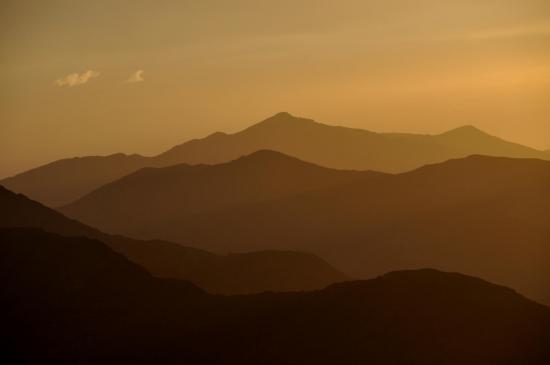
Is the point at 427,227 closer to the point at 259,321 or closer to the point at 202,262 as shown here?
the point at 202,262

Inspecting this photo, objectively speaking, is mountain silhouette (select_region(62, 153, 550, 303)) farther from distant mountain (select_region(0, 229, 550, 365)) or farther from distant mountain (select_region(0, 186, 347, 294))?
distant mountain (select_region(0, 229, 550, 365))

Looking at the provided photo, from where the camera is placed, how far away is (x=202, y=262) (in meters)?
96.0

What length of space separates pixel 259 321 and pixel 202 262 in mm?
40044

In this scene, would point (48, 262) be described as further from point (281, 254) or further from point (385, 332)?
point (281, 254)

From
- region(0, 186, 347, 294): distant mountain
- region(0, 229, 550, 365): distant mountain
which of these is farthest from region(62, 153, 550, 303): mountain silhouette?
region(0, 229, 550, 365): distant mountain

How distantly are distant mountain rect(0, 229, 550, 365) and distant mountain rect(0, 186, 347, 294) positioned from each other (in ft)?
75.1

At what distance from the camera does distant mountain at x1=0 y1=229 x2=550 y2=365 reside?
2041 inches

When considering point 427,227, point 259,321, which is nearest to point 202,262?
point 259,321

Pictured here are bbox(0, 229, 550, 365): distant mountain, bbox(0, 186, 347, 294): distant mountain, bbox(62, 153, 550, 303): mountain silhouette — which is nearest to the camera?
bbox(0, 229, 550, 365): distant mountain

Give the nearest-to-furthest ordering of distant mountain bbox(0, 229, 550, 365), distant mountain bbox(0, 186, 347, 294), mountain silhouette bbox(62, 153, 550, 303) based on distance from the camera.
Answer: distant mountain bbox(0, 229, 550, 365) → distant mountain bbox(0, 186, 347, 294) → mountain silhouette bbox(62, 153, 550, 303)

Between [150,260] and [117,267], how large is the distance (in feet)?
77.4

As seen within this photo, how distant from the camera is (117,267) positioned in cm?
7031

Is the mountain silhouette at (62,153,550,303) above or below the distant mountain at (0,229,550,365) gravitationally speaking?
above

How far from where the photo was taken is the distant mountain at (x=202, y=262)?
9144cm
